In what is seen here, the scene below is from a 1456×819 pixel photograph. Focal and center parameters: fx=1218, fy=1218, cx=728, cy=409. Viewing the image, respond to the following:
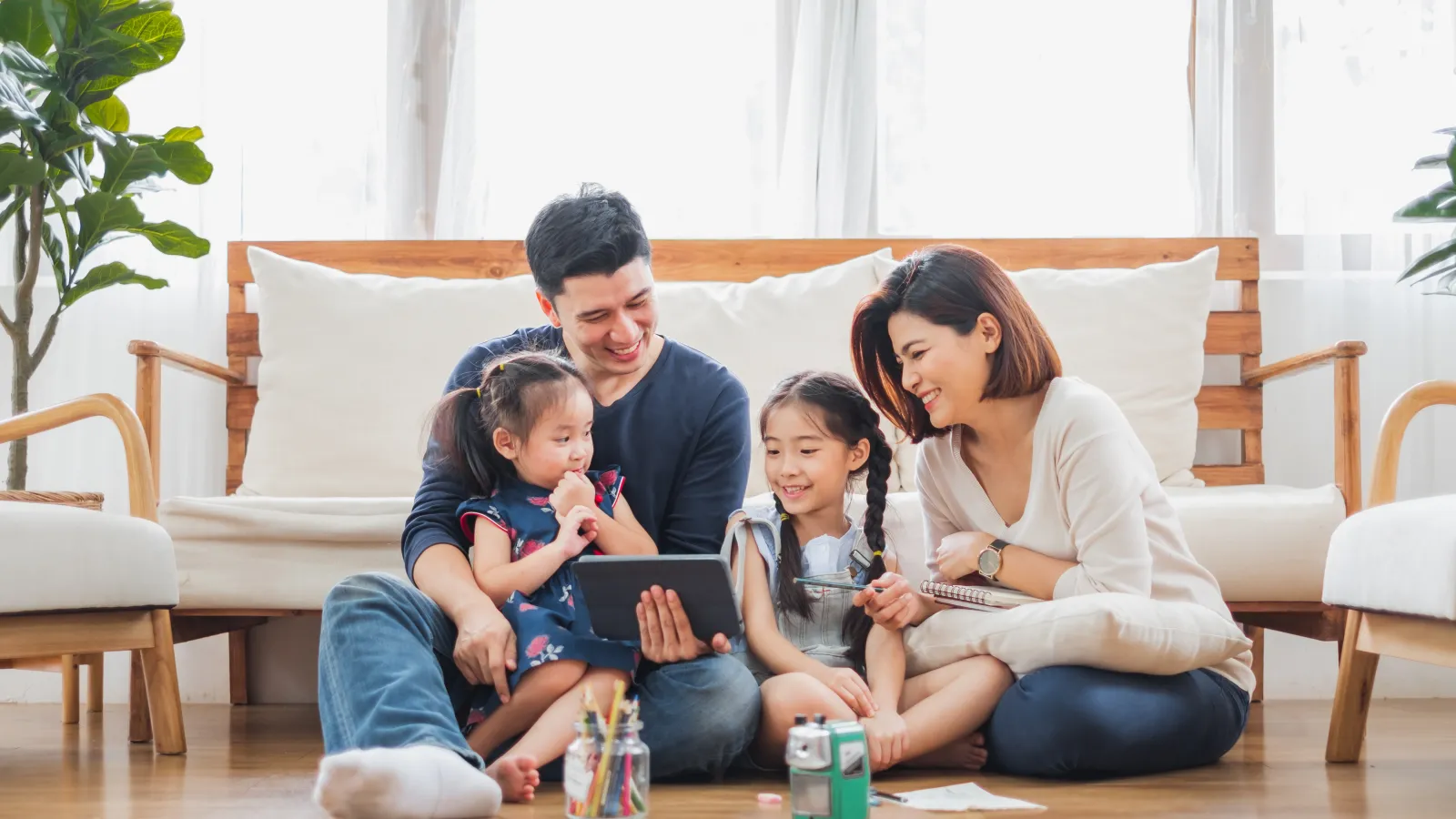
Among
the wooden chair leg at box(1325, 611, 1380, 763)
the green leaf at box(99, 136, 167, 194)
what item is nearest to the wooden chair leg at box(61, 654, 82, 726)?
the green leaf at box(99, 136, 167, 194)

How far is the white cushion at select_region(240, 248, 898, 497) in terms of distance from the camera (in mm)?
2322

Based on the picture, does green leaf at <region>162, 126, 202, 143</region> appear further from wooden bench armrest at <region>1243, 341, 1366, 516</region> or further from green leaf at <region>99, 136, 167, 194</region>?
wooden bench armrest at <region>1243, 341, 1366, 516</region>

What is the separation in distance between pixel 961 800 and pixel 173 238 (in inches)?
70.2

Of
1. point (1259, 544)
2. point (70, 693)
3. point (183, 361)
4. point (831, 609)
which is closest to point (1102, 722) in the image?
point (831, 609)

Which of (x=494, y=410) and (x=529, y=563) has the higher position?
(x=494, y=410)

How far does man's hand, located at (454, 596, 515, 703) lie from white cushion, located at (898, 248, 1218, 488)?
133cm

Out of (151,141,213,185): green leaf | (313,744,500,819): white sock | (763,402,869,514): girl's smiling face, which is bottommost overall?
(313,744,500,819): white sock

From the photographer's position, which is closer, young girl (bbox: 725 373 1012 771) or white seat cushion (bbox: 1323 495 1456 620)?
white seat cushion (bbox: 1323 495 1456 620)

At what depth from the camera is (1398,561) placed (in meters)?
1.44

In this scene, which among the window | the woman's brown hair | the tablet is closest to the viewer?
the tablet

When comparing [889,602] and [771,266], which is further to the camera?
[771,266]

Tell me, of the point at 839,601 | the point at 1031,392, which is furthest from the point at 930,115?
the point at 839,601

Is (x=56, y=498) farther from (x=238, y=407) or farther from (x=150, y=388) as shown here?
(x=238, y=407)

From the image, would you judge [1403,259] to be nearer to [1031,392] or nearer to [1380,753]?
[1380,753]
